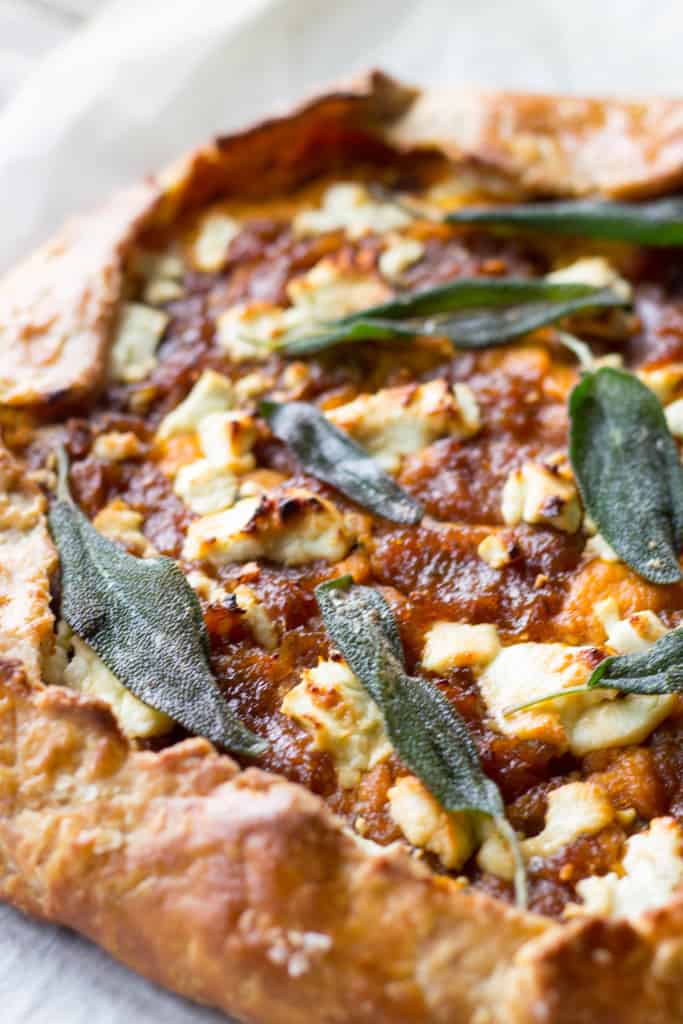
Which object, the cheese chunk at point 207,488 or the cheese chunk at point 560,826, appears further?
the cheese chunk at point 207,488

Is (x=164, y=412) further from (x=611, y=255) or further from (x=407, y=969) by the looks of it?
(x=407, y=969)

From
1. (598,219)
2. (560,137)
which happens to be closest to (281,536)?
(598,219)

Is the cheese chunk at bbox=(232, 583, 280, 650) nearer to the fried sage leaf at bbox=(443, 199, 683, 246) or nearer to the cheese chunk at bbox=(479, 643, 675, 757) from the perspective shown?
the cheese chunk at bbox=(479, 643, 675, 757)

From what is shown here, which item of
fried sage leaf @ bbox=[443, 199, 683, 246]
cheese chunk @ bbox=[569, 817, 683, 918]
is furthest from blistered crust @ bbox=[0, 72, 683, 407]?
cheese chunk @ bbox=[569, 817, 683, 918]

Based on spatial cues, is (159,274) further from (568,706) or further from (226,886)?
(226,886)

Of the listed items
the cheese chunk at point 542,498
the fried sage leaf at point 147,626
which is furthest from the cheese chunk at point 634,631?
the fried sage leaf at point 147,626

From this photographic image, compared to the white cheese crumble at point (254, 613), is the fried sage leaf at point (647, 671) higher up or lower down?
lower down

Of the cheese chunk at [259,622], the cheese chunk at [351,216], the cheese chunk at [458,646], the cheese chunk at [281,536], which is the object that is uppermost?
the cheese chunk at [351,216]

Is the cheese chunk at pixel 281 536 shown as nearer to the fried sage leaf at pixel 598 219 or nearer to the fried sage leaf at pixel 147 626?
the fried sage leaf at pixel 147 626
